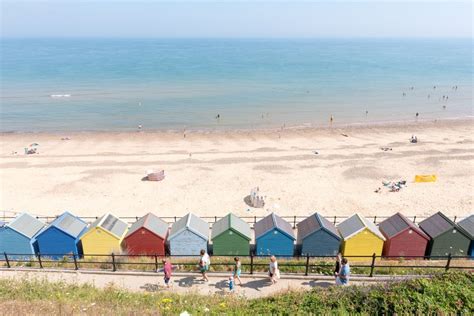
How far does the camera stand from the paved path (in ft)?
38.2

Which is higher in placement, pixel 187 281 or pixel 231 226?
pixel 231 226

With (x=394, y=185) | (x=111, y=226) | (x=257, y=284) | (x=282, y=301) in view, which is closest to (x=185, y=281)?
(x=257, y=284)

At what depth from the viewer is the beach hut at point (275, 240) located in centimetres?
1477

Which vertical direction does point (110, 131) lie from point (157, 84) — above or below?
below

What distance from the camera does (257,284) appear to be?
11945mm

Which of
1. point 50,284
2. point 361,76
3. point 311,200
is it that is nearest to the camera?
point 50,284

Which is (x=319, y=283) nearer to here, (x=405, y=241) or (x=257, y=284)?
(x=257, y=284)

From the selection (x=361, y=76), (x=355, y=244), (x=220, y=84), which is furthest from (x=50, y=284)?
(x=361, y=76)

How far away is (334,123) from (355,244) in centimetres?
3666

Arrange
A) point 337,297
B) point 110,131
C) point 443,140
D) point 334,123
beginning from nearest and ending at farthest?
A: point 337,297 < point 443,140 < point 110,131 < point 334,123

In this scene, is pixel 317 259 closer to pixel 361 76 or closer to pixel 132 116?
pixel 132 116

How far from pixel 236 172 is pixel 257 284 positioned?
1701cm

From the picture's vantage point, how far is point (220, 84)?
79.1 meters

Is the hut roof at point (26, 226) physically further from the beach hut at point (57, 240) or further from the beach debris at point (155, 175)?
the beach debris at point (155, 175)
